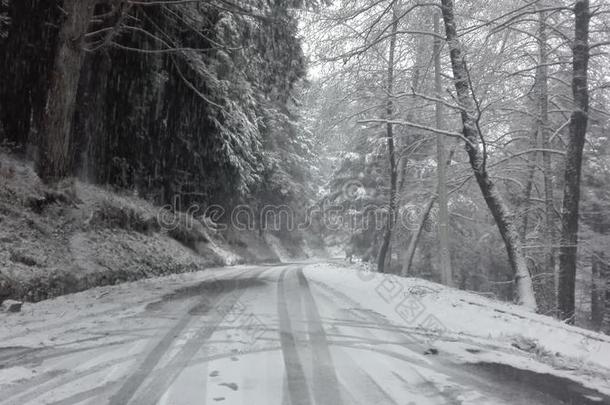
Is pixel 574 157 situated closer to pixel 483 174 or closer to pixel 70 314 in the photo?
pixel 483 174

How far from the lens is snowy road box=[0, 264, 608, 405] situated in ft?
13.3

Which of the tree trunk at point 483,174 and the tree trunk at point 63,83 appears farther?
the tree trunk at point 483,174

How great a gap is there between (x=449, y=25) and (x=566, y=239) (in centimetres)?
525

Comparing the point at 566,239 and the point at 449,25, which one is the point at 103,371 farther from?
the point at 449,25

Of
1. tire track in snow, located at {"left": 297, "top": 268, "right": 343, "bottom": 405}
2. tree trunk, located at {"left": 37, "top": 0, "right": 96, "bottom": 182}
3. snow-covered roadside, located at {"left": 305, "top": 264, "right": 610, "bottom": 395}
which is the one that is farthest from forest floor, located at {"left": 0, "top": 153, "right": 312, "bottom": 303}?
snow-covered roadside, located at {"left": 305, "top": 264, "right": 610, "bottom": 395}

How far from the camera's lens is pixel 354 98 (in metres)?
14.5

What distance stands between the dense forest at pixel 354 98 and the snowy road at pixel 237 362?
4.55 meters

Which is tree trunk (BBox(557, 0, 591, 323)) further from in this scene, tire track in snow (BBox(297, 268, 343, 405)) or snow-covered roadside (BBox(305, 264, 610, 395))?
tire track in snow (BBox(297, 268, 343, 405))

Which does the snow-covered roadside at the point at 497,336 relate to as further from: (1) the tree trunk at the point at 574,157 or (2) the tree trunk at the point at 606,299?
(2) the tree trunk at the point at 606,299

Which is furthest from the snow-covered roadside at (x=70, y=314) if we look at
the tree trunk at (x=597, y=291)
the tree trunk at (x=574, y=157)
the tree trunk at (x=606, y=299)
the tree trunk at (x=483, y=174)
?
the tree trunk at (x=606, y=299)

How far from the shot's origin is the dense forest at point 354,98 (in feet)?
32.7

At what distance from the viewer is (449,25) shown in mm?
10656

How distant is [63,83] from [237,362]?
7.08 metres

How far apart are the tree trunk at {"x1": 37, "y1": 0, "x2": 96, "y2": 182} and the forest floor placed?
2.23 ft
